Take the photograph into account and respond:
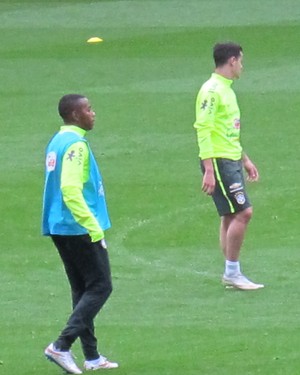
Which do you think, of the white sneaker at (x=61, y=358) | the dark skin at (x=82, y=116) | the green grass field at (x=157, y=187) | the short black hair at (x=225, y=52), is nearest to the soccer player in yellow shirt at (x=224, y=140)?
the short black hair at (x=225, y=52)

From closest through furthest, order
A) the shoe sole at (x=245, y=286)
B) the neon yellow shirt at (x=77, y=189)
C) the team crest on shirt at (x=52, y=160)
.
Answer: the neon yellow shirt at (x=77, y=189)
the team crest on shirt at (x=52, y=160)
the shoe sole at (x=245, y=286)

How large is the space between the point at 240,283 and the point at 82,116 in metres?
2.96

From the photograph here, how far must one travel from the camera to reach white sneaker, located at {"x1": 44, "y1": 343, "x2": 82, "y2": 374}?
27.7 feet

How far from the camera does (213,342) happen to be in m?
9.13

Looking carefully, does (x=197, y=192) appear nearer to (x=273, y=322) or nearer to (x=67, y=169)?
(x=273, y=322)

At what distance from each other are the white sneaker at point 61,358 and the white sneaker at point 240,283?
2.72 m

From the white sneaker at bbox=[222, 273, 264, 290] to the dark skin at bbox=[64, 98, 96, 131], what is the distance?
2.87 m

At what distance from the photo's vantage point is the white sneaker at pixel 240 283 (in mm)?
10906

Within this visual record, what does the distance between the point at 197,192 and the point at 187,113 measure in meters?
5.43

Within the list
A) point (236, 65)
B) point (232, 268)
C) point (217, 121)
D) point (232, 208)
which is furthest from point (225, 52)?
point (232, 268)

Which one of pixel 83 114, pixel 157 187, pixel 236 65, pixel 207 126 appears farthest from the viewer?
pixel 157 187

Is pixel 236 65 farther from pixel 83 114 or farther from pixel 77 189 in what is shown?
pixel 77 189

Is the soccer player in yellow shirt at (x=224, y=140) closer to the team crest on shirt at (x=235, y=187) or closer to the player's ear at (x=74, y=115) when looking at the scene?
the team crest on shirt at (x=235, y=187)

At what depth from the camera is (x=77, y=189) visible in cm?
825
